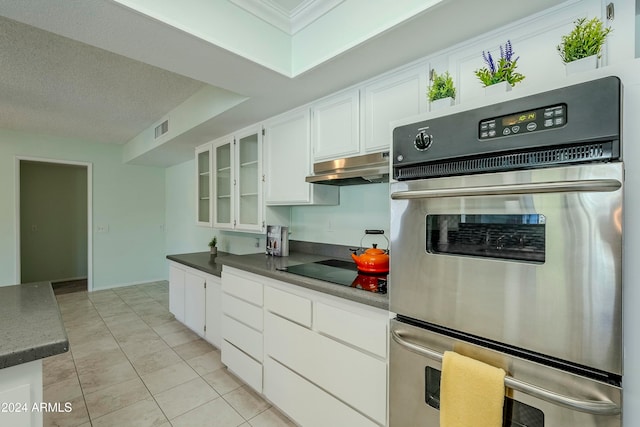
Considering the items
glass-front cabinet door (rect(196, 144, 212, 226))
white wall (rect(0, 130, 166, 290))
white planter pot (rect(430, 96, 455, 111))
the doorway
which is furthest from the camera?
the doorway

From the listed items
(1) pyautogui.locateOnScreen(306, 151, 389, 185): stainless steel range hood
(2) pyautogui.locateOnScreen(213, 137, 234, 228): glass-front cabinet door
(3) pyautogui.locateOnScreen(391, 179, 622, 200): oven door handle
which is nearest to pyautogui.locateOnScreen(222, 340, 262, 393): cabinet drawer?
(2) pyautogui.locateOnScreen(213, 137, 234, 228): glass-front cabinet door

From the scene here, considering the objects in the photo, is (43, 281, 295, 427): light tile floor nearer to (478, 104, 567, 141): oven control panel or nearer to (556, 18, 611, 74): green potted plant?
(478, 104, 567, 141): oven control panel

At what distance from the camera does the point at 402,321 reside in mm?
1220

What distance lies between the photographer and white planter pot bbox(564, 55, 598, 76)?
2.94 feet

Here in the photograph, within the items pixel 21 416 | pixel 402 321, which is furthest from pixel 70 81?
pixel 402 321

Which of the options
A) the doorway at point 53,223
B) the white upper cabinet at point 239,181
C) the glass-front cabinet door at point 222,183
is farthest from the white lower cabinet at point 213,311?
the doorway at point 53,223

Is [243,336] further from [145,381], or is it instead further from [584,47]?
[584,47]

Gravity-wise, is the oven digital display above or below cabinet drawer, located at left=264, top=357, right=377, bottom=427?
above

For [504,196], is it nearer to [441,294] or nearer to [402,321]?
[441,294]

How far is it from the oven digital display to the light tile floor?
6.70ft

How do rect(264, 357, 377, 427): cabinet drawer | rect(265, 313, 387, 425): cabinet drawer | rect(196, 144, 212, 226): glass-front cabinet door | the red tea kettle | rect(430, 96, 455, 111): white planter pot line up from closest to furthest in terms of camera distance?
rect(430, 96, 455, 111): white planter pot < rect(265, 313, 387, 425): cabinet drawer < rect(264, 357, 377, 427): cabinet drawer < the red tea kettle < rect(196, 144, 212, 226): glass-front cabinet door

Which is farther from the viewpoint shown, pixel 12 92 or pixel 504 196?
pixel 12 92

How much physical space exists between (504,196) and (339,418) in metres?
1.37

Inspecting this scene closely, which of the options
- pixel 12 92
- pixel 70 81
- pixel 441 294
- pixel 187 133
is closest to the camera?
pixel 441 294
